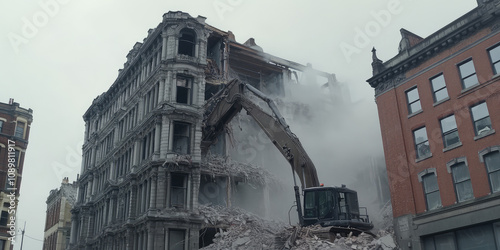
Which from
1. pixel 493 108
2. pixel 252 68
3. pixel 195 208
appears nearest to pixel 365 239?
pixel 493 108

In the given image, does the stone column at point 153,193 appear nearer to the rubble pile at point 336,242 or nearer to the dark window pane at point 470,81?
the rubble pile at point 336,242

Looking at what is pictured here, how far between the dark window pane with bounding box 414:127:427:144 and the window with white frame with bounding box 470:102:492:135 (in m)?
2.96

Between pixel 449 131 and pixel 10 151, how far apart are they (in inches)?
1687

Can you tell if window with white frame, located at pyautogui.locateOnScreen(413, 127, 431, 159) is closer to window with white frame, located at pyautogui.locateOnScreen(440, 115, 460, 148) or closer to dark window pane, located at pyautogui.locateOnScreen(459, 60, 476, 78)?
window with white frame, located at pyautogui.locateOnScreen(440, 115, 460, 148)

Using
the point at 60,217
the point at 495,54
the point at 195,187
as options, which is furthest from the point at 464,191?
the point at 60,217

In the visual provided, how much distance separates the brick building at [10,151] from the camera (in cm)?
4588

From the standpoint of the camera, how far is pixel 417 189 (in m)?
25.4

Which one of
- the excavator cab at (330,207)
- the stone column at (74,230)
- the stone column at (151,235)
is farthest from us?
the stone column at (74,230)

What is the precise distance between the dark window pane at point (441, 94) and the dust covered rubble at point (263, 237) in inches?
315

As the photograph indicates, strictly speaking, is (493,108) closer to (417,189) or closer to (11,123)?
(417,189)

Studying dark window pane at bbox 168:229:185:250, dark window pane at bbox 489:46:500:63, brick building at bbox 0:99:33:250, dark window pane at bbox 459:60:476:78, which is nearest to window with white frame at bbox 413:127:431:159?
dark window pane at bbox 459:60:476:78

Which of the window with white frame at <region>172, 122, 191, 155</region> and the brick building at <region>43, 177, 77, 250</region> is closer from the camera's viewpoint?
the window with white frame at <region>172, 122, 191, 155</region>

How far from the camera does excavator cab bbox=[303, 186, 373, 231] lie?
2152 cm

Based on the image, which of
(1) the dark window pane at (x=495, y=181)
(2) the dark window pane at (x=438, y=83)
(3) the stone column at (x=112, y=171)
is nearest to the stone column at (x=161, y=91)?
(3) the stone column at (x=112, y=171)
